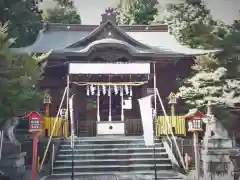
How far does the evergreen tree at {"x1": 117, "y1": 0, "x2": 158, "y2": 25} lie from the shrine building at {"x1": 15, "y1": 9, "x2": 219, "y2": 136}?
14.2 meters

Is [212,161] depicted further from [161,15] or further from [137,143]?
[161,15]

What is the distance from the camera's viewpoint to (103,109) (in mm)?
15195

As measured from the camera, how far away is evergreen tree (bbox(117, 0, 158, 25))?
97.5ft

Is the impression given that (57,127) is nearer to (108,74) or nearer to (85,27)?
(108,74)

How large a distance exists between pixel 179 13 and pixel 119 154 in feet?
54.1

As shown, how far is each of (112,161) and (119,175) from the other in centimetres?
97

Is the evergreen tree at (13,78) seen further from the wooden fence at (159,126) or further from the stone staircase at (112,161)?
the stone staircase at (112,161)

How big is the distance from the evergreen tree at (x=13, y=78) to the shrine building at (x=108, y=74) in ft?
12.0

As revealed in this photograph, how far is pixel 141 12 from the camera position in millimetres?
29719

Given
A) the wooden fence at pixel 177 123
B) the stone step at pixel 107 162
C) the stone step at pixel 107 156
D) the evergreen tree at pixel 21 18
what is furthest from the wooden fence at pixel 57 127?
the evergreen tree at pixel 21 18

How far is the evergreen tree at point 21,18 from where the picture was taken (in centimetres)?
1797

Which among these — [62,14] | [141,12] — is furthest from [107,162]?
[62,14]

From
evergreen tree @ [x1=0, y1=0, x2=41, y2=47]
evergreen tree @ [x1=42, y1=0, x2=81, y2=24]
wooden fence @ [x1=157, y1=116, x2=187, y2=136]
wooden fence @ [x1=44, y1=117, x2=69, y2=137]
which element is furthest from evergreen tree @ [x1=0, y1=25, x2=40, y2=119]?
evergreen tree @ [x1=42, y1=0, x2=81, y2=24]

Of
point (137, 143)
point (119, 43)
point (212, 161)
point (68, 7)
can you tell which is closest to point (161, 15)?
point (68, 7)
